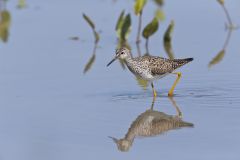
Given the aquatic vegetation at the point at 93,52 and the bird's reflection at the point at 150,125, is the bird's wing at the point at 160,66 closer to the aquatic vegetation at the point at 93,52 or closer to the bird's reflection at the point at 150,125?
the bird's reflection at the point at 150,125

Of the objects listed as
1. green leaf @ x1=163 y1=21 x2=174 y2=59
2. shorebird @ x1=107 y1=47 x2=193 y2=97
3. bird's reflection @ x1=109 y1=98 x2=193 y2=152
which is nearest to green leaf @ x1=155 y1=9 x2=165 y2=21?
green leaf @ x1=163 y1=21 x2=174 y2=59

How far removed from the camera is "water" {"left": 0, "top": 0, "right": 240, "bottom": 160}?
874cm

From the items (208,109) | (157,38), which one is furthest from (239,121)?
(157,38)

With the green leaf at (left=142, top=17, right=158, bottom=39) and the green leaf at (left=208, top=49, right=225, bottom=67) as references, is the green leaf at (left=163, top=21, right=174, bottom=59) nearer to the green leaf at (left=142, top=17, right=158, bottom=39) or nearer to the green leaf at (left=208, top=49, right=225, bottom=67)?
the green leaf at (left=142, top=17, right=158, bottom=39)

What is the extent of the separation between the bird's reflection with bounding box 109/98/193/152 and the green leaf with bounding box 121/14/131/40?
13.9ft

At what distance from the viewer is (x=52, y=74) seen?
1238cm

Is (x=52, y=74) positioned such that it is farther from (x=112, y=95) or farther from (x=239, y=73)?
(x=239, y=73)

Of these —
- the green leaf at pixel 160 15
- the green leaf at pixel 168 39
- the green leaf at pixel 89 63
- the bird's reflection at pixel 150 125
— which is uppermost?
the green leaf at pixel 160 15

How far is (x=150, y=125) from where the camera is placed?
966cm

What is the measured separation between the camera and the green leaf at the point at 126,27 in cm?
1439

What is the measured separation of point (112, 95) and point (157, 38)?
12.9 feet

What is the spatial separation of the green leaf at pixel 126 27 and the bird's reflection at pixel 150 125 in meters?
4.24

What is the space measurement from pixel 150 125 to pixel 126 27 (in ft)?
16.7

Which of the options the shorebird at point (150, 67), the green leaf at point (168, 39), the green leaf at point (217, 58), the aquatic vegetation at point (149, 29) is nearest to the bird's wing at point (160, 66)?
the shorebird at point (150, 67)
